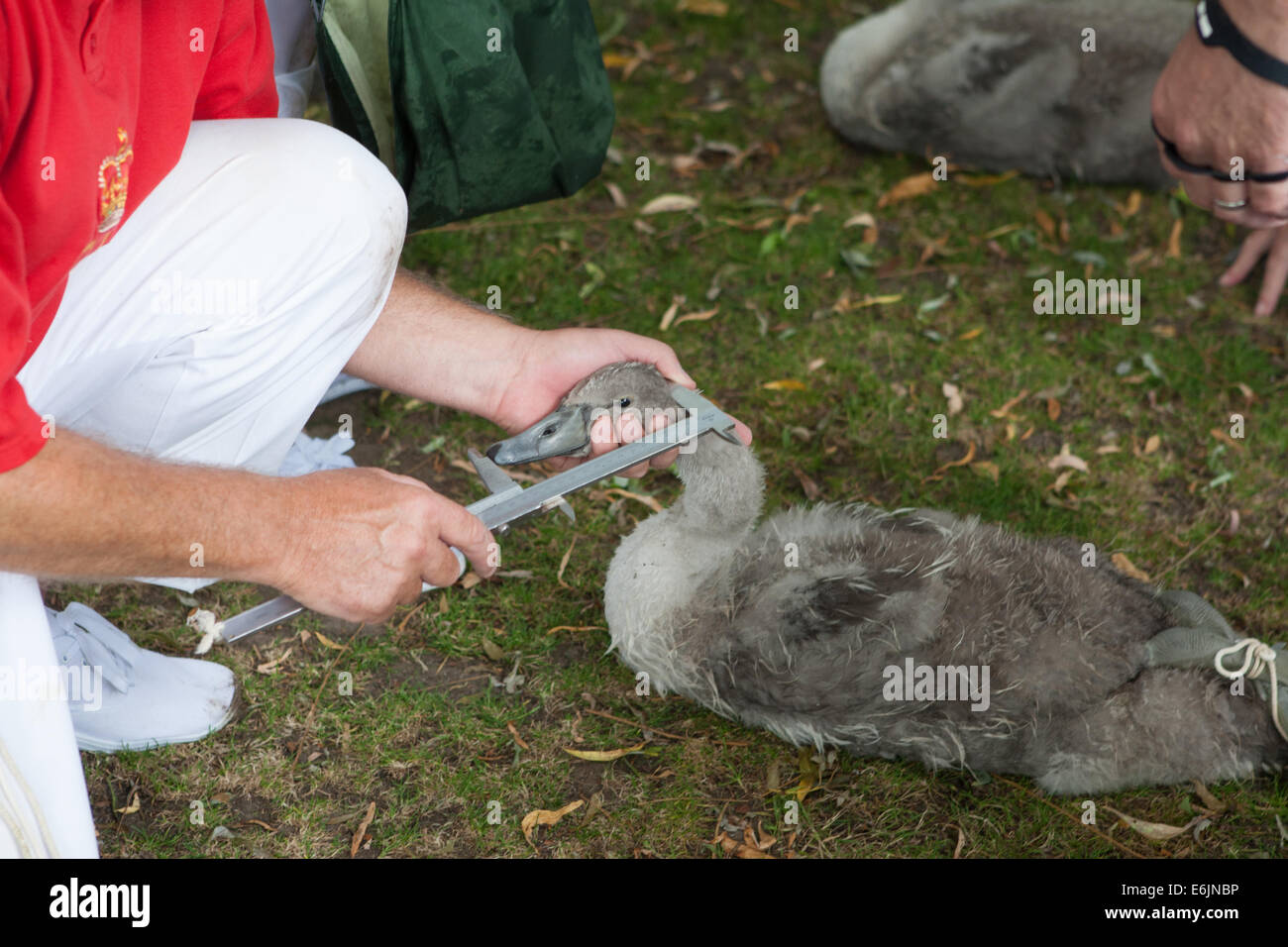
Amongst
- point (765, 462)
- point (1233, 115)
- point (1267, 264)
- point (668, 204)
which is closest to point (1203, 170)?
point (1233, 115)

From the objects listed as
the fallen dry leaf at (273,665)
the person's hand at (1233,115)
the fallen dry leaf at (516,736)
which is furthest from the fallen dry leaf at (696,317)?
the person's hand at (1233,115)

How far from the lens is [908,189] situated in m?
5.85

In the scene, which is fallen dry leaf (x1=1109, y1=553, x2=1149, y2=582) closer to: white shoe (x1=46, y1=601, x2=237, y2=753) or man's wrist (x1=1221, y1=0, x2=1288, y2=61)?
man's wrist (x1=1221, y1=0, x2=1288, y2=61)

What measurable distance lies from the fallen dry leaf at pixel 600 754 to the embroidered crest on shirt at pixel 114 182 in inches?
79.1

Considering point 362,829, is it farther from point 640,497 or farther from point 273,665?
point 640,497

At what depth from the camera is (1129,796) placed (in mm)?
3434

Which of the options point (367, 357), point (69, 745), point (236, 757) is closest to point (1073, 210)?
point (367, 357)

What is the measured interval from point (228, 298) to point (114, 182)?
18.5 inches

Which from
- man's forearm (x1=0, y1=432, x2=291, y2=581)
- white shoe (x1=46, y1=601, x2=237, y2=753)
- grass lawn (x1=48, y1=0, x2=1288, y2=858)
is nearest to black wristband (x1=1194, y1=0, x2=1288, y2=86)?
grass lawn (x1=48, y1=0, x2=1288, y2=858)

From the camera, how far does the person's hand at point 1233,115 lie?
2562mm

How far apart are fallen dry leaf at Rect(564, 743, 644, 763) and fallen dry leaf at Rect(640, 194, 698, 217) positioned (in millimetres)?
3056

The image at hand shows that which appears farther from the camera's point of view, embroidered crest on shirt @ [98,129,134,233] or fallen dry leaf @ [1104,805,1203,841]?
fallen dry leaf @ [1104,805,1203,841]

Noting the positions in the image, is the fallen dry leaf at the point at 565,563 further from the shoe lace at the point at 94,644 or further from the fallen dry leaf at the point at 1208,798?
the fallen dry leaf at the point at 1208,798

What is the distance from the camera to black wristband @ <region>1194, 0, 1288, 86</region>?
2.55 metres
